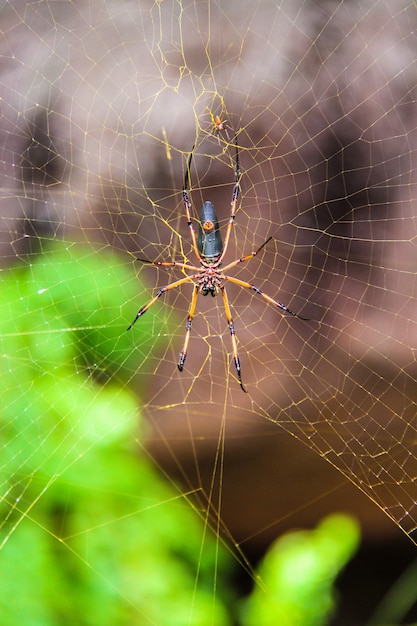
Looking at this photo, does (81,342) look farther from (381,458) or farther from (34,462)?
(381,458)

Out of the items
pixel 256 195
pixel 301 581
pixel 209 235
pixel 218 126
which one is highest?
pixel 218 126

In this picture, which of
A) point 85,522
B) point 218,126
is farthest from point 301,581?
point 218,126

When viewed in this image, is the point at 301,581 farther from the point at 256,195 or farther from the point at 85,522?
the point at 256,195

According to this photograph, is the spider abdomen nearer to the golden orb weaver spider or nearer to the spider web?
the golden orb weaver spider

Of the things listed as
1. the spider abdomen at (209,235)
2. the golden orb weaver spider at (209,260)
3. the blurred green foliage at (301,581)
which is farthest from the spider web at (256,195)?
the blurred green foliage at (301,581)

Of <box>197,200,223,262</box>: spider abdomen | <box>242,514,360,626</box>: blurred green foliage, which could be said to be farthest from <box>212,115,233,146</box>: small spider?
<box>242,514,360,626</box>: blurred green foliage

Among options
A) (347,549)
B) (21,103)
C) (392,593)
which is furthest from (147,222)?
(392,593)

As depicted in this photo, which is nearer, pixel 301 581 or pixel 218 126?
pixel 301 581
